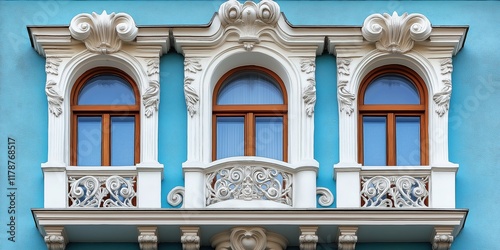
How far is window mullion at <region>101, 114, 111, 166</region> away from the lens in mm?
25719

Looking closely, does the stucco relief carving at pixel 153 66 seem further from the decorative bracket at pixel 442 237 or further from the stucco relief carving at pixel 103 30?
the decorative bracket at pixel 442 237

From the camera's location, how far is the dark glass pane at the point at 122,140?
25.8 meters

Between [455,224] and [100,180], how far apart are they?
17.0 ft

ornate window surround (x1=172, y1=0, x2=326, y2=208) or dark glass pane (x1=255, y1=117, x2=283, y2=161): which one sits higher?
ornate window surround (x1=172, y1=0, x2=326, y2=208)

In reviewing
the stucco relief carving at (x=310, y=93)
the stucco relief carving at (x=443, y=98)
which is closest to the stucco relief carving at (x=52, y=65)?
the stucco relief carving at (x=310, y=93)

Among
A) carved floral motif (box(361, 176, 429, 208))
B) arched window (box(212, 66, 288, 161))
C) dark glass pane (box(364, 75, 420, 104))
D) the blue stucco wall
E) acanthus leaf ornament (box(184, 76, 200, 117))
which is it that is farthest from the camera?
dark glass pane (box(364, 75, 420, 104))

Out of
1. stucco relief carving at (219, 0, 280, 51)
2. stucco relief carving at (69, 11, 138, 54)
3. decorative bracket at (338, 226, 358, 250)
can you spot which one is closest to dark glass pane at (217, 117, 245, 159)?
stucco relief carving at (219, 0, 280, 51)

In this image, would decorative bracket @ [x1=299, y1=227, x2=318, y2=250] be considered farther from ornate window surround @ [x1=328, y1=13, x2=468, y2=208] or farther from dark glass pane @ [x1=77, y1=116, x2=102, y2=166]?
dark glass pane @ [x1=77, y1=116, x2=102, y2=166]

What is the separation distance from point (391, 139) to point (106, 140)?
425 centimetres

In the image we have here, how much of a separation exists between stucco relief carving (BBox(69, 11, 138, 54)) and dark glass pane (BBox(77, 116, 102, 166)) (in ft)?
3.52

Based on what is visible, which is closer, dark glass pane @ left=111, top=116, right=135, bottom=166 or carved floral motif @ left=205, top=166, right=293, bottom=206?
carved floral motif @ left=205, top=166, right=293, bottom=206

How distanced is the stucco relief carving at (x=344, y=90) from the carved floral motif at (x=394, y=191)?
1.12 m

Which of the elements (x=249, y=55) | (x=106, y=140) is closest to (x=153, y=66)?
(x=106, y=140)

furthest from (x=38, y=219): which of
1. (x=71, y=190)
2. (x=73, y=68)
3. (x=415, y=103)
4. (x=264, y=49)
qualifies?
(x=415, y=103)
